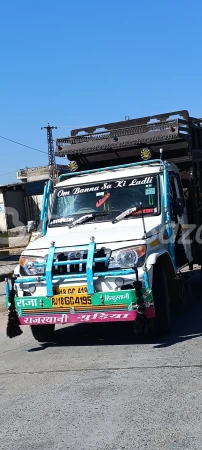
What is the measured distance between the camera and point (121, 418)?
484 cm

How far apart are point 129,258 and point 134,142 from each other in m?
3.45

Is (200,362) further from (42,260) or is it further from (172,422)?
(42,260)

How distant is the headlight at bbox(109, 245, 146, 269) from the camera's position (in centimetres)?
703

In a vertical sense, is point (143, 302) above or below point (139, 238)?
below

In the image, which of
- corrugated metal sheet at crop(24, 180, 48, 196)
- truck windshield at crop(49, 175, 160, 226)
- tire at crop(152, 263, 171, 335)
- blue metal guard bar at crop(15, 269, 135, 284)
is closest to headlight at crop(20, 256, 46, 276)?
blue metal guard bar at crop(15, 269, 135, 284)

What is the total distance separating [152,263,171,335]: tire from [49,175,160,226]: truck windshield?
1.07 m

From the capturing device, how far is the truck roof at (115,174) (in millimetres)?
8672

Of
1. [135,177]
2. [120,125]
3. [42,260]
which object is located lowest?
[42,260]

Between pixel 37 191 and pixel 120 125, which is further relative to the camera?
pixel 37 191

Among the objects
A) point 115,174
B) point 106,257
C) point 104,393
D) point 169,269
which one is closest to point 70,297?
point 106,257

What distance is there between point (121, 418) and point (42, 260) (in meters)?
3.00

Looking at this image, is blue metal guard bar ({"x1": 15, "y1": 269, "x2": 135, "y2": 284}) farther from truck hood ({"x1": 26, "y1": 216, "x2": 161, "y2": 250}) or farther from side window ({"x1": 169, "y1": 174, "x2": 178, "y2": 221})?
side window ({"x1": 169, "y1": 174, "x2": 178, "y2": 221})

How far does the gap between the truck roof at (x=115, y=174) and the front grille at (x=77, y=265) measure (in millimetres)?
1857

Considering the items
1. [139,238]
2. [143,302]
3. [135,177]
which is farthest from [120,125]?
[143,302]
